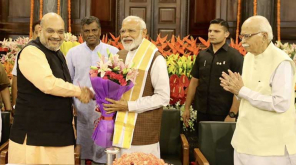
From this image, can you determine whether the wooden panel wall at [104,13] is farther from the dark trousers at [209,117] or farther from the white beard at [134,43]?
the white beard at [134,43]

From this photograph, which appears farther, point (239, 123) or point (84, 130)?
point (84, 130)

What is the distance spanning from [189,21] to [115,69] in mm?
5173

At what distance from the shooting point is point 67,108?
2635mm

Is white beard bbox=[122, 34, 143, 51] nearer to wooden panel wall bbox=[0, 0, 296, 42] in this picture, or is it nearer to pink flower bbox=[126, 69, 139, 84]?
pink flower bbox=[126, 69, 139, 84]

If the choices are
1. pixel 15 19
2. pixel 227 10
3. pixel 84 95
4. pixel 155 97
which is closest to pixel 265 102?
pixel 155 97

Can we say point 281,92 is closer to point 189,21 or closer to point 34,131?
point 34,131

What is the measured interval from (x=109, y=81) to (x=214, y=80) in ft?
4.60

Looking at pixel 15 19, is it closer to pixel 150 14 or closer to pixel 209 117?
pixel 150 14

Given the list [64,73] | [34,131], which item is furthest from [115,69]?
[34,131]

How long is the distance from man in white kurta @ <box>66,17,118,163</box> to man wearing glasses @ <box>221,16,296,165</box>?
1641mm

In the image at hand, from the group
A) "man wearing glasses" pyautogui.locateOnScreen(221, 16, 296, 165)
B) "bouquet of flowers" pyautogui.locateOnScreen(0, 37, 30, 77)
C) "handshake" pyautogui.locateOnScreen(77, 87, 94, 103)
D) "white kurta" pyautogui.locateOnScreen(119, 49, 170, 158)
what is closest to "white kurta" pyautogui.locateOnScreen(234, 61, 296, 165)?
"man wearing glasses" pyautogui.locateOnScreen(221, 16, 296, 165)

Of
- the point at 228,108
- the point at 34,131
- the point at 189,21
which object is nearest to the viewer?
the point at 34,131

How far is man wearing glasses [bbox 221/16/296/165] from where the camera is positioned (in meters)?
2.35

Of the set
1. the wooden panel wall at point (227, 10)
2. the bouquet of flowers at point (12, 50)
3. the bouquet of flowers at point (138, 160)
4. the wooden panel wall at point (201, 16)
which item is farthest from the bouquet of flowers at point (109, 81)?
the wooden panel wall at point (201, 16)
